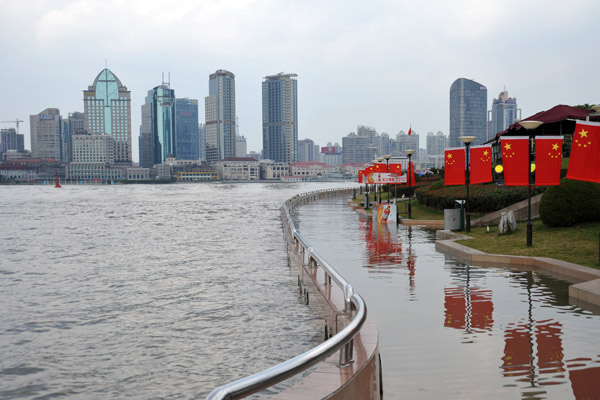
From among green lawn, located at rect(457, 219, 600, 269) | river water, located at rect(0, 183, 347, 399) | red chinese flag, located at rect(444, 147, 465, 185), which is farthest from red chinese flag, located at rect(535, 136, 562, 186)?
river water, located at rect(0, 183, 347, 399)

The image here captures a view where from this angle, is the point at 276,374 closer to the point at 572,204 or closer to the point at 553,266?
the point at 553,266

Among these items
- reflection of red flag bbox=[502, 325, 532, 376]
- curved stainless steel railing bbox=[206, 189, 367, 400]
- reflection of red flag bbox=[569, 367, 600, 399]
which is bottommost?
reflection of red flag bbox=[502, 325, 532, 376]

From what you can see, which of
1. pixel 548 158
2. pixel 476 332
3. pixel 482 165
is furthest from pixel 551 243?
pixel 476 332

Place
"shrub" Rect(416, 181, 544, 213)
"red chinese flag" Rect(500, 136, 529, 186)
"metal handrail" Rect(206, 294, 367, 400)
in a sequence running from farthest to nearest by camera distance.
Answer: "shrub" Rect(416, 181, 544, 213) → "red chinese flag" Rect(500, 136, 529, 186) → "metal handrail" Rect(206, 294, 367, 400)

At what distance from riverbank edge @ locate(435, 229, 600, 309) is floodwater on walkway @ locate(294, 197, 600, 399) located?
0.35 metres

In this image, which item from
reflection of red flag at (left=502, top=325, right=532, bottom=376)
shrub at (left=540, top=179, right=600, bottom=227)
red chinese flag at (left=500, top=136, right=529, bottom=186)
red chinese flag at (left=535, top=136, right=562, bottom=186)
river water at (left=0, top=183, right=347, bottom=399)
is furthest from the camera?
shrub at (left=540, top=179, right=600, bottom=227)

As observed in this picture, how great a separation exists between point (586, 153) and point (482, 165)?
9347 mm

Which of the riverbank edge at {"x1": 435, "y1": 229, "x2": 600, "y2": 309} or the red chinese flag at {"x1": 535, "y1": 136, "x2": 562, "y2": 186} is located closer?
the riverbank edge at {"x1": 435, "y1": 229, "x2": 600, "y2": 309}

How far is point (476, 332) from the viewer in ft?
28.9

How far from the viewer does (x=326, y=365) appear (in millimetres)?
5660

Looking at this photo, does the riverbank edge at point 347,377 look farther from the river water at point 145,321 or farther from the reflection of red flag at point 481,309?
the reflection of red flag at point 481,309

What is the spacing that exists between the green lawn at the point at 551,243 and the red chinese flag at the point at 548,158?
184 centimetres

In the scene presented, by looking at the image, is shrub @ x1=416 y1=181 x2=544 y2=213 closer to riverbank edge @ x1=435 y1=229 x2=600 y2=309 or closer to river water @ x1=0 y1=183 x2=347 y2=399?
riverbank edge @ x1=435 y1=229 x2=600 y2=309

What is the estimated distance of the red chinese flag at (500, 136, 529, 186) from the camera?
19078mm
